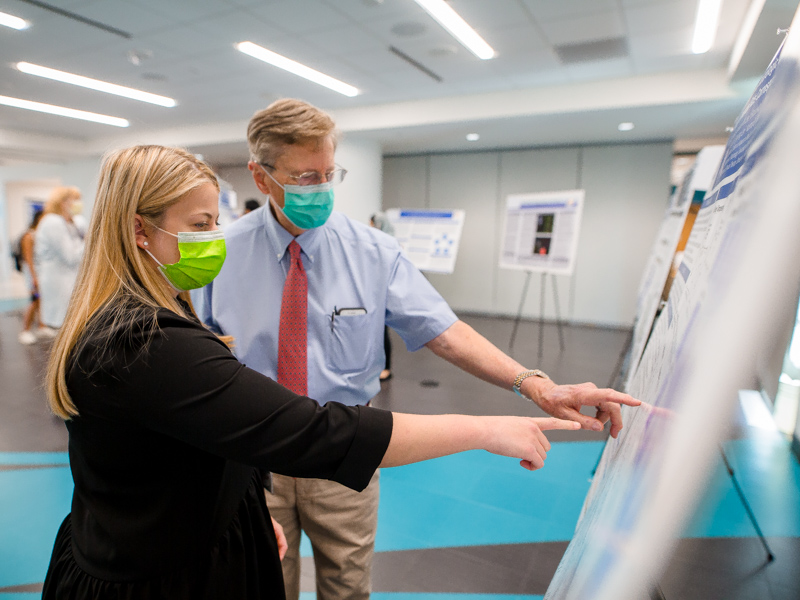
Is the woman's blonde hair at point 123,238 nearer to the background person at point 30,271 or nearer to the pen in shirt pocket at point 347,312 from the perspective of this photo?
the pen in shirt pocket at point 347,312

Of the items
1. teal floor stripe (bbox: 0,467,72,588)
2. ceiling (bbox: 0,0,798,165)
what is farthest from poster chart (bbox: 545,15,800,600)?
ceiling (bbox: 0,0,798,165)

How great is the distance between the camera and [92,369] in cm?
65

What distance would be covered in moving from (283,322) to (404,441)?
2.02 feet

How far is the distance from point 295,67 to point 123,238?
4.99 m

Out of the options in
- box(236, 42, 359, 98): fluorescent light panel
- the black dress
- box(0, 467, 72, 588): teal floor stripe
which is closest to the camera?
the black dress

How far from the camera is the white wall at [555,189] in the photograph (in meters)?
7.11

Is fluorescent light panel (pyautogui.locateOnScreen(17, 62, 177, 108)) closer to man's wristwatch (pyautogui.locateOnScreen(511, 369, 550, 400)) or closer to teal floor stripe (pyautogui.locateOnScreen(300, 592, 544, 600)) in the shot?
teal floor stripe (pyautogui.locateOnScreen(300, 592, 544, 600))

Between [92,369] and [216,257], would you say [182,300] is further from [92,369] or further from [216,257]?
[92,369]

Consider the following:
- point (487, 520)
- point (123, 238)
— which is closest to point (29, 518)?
point (487, 520)

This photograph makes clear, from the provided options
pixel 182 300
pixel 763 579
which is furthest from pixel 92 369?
pixel 763 579

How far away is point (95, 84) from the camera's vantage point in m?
5.84

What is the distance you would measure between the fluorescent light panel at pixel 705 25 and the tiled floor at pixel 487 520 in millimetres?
3196

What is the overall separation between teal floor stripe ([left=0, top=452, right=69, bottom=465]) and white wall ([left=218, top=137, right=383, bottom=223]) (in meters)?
4.96

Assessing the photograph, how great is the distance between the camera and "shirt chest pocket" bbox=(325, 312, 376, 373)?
4.01 ft
